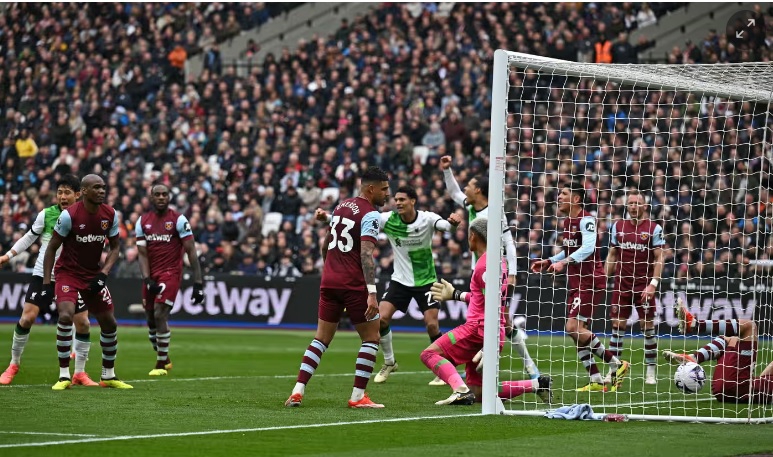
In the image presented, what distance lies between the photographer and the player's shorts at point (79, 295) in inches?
539

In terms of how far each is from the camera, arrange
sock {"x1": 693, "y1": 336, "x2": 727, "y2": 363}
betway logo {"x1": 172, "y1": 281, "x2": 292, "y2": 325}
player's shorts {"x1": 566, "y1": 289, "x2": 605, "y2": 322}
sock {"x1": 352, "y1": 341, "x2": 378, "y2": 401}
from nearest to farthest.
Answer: sock {"x1": 352, "y1": 341, "x2": 378, "y2": 401} → sock {"x1": 693, "y1": 336, "x2": 727, "y2": 363} → player's shorts {"x1": 566, "y1": 289, "x2": 605, "y2": 322} → betway logo {"x1": 172, "y1": 281, "x2": 292, "y2": 325}

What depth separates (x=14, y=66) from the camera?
39.1 metres

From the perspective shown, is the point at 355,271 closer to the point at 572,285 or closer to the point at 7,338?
the point at 572,285

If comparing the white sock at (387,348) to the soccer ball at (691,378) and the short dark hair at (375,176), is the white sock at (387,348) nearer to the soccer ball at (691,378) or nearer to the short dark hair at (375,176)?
the short dark hair at (375,176)

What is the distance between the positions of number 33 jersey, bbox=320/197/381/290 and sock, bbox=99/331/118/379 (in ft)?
11.9

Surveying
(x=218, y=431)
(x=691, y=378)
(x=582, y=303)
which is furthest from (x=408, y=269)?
(x=218, y=431)

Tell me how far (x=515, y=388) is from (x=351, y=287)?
1971 millimetres

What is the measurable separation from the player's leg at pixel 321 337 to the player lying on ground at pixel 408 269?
4.03m

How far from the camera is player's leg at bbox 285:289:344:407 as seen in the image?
11.8 meters

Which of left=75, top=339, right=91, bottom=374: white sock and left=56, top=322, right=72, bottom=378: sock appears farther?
left=75, top=339, right=91, bottom=374: white sock

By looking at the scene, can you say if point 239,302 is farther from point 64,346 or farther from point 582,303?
point 582,303

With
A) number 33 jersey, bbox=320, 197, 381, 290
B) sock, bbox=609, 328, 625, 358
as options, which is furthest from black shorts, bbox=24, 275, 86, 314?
sock, bbox=609, 328, 625, 358

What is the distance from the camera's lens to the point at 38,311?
15039 millimetres

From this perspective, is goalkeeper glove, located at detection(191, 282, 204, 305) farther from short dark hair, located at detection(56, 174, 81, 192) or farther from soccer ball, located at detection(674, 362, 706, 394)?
soccer ball, located at detection(674, 362, 706, 394)
